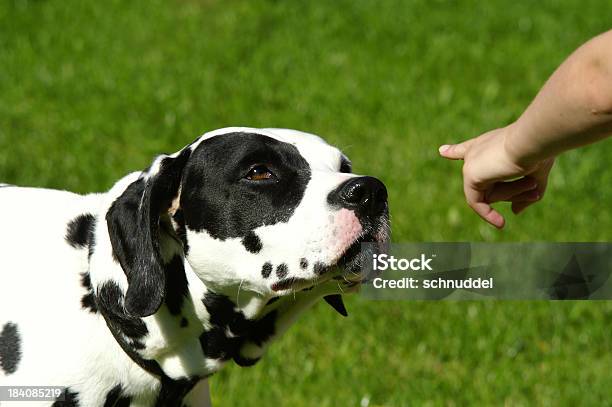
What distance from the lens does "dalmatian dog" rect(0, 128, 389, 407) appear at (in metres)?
3.39

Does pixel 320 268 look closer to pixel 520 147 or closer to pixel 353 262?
pixel 353 262

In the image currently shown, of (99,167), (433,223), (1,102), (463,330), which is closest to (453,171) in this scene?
(433,223)

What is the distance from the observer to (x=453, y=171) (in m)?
7.74

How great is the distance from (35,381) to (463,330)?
2.95 metres

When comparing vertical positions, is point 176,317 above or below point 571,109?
below

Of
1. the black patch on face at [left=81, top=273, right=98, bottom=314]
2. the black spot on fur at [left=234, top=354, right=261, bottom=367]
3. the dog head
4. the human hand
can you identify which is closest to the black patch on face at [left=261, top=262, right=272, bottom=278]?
the dog head

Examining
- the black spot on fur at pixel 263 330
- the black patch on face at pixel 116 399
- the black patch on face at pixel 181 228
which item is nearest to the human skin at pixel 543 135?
the black spot on fur at pixel 263 330

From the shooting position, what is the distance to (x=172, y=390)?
145 inches

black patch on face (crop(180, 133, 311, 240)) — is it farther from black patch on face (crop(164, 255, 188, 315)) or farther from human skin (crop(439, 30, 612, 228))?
human skin (crop(439, 30, 612, 228))

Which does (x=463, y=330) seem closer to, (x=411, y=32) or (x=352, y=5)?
(x=411, y=32)

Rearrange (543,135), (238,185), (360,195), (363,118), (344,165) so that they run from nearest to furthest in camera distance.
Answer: (543,135) → (360,195) → (238,185) → (344,165) → (363,118)

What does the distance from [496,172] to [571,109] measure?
52 centimetres

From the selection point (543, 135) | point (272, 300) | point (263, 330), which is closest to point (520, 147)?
point (543, 135)

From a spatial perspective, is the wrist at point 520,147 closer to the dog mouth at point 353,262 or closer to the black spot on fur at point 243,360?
the dog mouth at point 353,262
